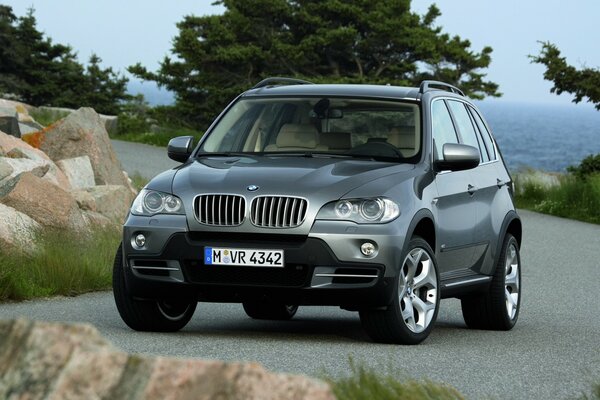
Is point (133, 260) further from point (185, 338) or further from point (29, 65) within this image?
point (29, 65)

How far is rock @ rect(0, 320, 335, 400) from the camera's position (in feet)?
13.1

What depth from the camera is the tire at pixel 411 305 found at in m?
9.23

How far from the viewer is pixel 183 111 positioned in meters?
50.3

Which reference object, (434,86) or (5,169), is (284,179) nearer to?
(434,86)

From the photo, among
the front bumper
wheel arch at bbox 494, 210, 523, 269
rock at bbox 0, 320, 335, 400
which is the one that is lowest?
wheel arch at bbox 494, 210, 523, 269

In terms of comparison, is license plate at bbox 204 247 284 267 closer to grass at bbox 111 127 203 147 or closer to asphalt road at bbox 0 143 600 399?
asphalt road at bbox 0 143 600 399

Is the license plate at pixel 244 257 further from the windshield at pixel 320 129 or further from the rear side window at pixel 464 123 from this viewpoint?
the rear side window at pixel 464 123

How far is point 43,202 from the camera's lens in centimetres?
1488

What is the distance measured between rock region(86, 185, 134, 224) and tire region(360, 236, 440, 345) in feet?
25.5

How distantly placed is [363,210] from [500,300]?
2.47 meters

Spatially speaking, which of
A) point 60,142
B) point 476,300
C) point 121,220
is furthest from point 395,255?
point 60,142

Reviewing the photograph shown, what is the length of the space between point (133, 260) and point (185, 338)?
609mm

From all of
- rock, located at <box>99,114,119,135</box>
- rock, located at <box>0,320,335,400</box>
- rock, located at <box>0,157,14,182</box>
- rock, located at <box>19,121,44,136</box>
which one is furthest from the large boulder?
rock, located at <box>99,114,119,135</box>

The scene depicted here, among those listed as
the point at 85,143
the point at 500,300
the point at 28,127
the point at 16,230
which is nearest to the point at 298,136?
the point at 500,300
